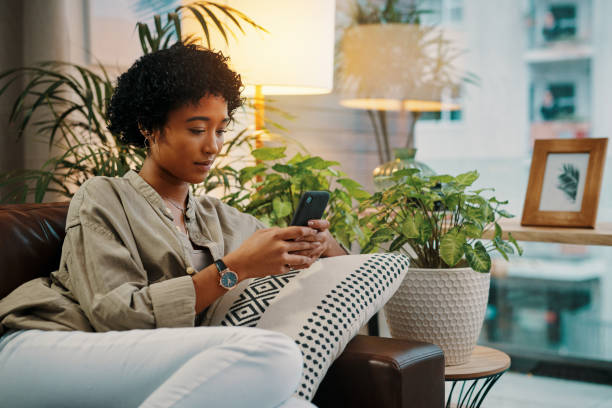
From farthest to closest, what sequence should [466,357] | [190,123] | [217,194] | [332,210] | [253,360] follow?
[217,194], [332,210], [466,357], [190,123], [253,360]

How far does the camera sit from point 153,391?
953 mm

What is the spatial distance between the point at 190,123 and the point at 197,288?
0.35 meters

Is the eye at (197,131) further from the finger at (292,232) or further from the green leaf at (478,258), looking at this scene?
the green leaf at (478,258)

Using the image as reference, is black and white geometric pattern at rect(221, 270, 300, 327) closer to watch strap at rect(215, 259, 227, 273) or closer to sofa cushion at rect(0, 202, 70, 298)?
watch strap at rect(215, 259, 227, 273)

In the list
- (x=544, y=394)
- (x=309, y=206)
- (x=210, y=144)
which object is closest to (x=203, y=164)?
(x=210, y=144)

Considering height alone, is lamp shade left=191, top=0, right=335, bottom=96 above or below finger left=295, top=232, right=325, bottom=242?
above

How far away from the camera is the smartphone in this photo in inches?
45.8

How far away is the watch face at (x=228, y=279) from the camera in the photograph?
3.70 ft

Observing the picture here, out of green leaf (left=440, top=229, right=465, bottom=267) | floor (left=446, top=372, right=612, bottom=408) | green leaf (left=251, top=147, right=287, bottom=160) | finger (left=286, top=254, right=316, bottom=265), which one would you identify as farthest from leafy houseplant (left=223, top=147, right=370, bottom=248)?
floor (left=446, top=372, right=612, bottom=408)

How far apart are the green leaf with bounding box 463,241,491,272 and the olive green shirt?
0.66 m

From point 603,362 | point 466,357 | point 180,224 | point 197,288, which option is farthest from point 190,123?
point 603,362

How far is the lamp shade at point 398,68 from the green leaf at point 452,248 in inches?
66.9

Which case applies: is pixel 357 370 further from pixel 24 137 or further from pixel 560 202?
pixel 24 137

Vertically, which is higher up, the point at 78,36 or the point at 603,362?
the point at 78,36
